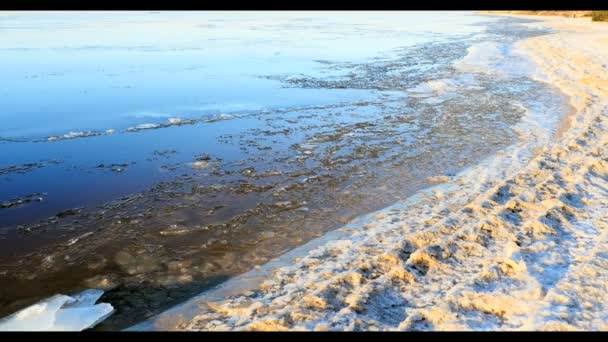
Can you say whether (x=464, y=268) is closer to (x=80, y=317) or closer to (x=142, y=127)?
(x=80, y=317)

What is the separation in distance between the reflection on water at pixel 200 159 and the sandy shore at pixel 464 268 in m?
0.67

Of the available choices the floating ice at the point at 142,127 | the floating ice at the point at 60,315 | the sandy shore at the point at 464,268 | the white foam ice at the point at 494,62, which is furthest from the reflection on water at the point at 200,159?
the white foam ice at the point at 494,62

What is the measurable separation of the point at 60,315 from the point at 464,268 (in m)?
3.98

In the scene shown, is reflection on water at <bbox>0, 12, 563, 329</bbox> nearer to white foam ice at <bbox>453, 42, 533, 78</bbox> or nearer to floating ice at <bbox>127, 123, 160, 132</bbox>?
floating ice at <bbox>127, 123, 160, 132</bbox>

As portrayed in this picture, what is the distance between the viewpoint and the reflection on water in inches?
213

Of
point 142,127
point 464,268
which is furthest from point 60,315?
point 142,127

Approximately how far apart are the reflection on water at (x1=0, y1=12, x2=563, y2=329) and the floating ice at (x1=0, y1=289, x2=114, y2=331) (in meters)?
0.17

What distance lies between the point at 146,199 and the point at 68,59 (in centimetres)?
1841

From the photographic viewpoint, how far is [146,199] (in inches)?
281

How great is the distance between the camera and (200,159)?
898 centimetres

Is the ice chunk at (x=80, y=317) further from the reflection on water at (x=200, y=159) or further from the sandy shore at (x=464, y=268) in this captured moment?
the sandy shore at (x=464, y=268)

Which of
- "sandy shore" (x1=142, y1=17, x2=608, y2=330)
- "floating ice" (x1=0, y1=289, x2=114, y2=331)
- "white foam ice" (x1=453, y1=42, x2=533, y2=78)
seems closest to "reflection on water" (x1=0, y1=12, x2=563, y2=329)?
"floating ice" (x1=0, y1=289, x2=114, y2=331)
